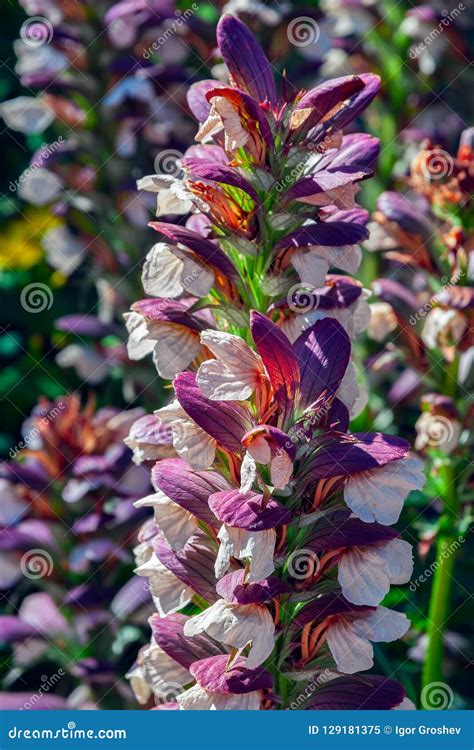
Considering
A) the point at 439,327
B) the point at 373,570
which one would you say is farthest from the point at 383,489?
the point at 439,327

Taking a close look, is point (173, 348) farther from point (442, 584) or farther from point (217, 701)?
point (442, 584)

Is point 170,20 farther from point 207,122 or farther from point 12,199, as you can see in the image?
point 207,122

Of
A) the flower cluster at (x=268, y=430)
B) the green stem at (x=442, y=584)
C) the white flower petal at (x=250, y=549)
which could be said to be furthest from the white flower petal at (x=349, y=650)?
the green stem at (x=442, y=584)

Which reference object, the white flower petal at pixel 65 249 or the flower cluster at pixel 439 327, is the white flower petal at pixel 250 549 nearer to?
the flower cluster at pixel 439 327

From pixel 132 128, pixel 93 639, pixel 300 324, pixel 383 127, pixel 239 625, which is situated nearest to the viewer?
pixel 239 625

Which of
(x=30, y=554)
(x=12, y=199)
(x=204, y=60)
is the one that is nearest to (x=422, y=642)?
(x=30, y=554)

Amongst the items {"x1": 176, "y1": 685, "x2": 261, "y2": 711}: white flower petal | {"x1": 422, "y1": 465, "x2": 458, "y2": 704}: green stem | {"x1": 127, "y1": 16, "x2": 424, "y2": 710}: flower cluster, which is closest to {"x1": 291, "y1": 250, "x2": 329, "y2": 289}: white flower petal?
{"x1": 127, "y1": 16, "x2": 424, "y2": 710}: flower cluster
